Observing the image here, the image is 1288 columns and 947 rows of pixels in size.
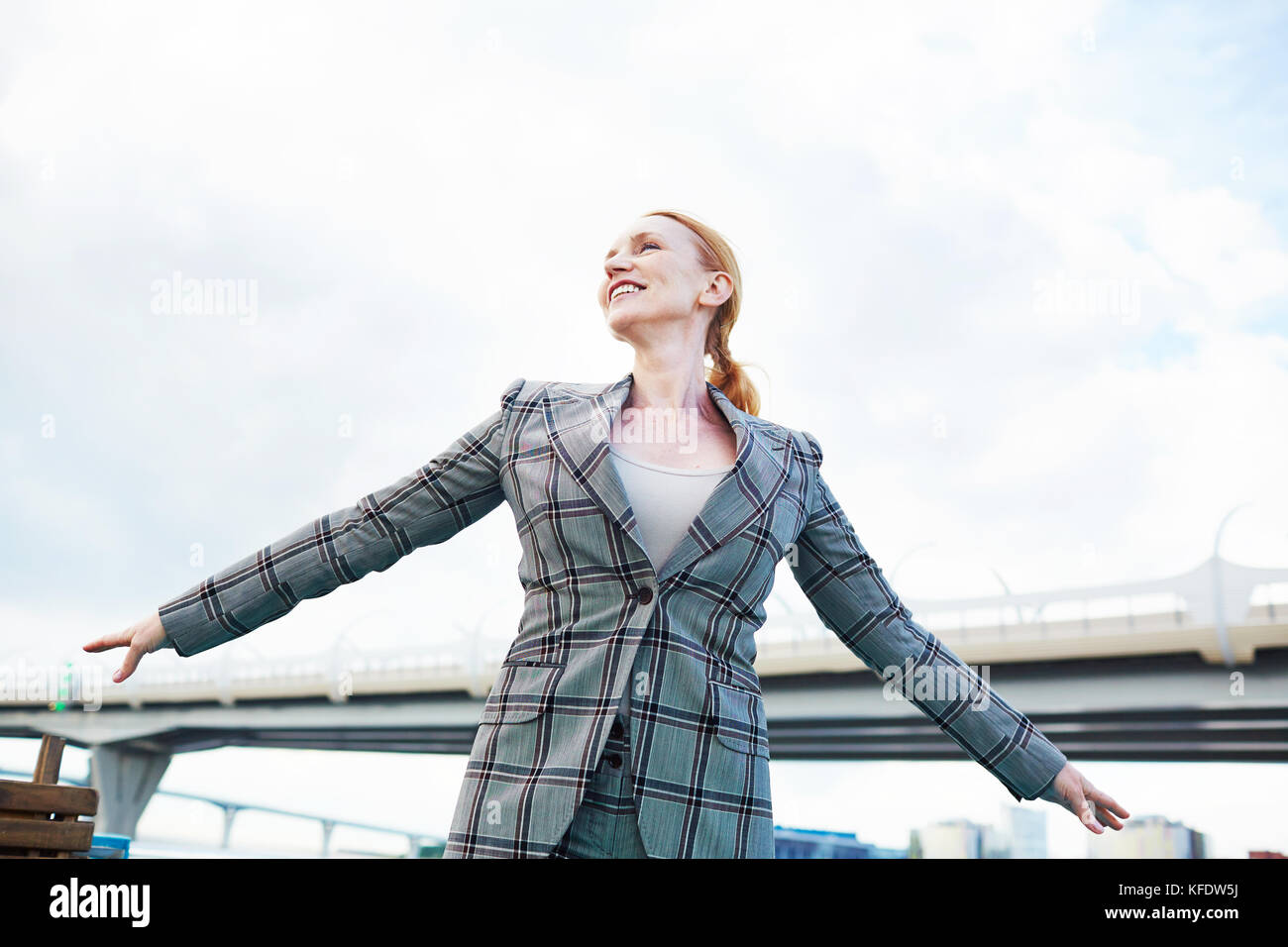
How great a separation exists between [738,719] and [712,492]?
536 millimetres

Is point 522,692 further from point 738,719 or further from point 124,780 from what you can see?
point 124,780

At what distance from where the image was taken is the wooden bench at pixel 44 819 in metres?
1.90

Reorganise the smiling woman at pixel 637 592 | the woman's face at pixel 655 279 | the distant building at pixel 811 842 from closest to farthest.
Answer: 1. the smiling woman at pixel 637 592
2. the woman's face at pixel 655 279
3. the distant building at pixel 811 842

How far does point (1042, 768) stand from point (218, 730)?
43.4 metres

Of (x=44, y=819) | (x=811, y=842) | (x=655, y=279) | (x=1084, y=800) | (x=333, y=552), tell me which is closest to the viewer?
(x=44, y=819)

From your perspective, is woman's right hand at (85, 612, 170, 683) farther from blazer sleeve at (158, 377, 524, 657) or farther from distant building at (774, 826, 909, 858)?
distant building at (774, 826, 909, 858)

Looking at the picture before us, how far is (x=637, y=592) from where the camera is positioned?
2.35m

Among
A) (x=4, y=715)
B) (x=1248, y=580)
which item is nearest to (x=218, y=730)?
(x=4, y=715)

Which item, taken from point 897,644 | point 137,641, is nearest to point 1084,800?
point 897,644

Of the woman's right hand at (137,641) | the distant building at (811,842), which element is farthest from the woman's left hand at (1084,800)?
the distant building at (811,842)

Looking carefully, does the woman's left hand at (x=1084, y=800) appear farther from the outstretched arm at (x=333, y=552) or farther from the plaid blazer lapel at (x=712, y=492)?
the outstretched arm at (x=333, y=552)

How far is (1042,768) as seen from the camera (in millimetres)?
2754
